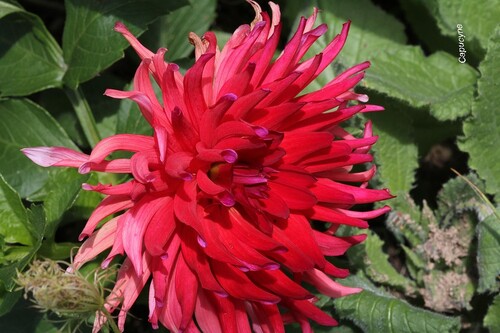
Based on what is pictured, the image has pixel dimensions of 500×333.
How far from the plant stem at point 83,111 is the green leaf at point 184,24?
28 cm

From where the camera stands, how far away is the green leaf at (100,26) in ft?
6.04

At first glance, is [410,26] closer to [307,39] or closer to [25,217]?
[307,39]

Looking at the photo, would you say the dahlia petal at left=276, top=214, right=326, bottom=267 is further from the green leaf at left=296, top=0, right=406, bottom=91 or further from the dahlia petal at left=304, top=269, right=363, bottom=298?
the green leaf at left=296, top=0, right=406, bottom=91

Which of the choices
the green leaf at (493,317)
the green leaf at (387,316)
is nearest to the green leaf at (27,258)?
the green leaf at (387,316)

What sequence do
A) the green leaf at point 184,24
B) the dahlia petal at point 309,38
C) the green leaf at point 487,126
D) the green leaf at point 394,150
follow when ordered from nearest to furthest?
the dahlia petal at point 309,38 < the green leaf at point 487,126 < the green leaf at point 394,150 < the green leaf at point 184,24

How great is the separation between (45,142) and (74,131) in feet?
→ 0.54

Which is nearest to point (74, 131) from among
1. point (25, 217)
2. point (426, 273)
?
point (25, 217)

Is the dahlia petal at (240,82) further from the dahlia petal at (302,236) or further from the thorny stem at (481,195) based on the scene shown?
the thorny stem at (481,195)

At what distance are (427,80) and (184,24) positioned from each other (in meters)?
0.66

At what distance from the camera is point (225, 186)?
1.38 m

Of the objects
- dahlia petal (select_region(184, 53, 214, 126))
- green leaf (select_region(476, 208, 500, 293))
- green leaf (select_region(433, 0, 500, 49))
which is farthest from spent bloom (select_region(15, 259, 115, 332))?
green leaf (select_region(433, 0, 500, 49))

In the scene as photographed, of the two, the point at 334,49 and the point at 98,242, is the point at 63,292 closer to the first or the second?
the point at 98,242

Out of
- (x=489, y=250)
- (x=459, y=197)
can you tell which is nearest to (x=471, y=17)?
(x=459, y=197)

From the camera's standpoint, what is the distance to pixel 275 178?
1419mm
